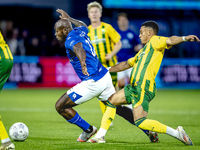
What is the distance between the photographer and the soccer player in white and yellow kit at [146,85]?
16.5 feet

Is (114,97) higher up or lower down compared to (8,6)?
lower down

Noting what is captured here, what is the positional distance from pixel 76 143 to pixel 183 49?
54.8 ft

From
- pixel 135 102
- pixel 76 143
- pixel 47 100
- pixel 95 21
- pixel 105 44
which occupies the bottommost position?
pixel 47 100

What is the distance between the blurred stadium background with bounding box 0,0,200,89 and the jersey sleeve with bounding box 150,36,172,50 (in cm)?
1097

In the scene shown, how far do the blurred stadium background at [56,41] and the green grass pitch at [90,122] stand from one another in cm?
354

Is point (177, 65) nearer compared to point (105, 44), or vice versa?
point (105, 44)

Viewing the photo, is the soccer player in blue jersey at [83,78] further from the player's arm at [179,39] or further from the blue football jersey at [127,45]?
the blue football jersey at [127,45]

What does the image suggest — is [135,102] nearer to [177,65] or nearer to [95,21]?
[95,21]

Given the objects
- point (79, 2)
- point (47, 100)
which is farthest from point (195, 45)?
point (47, 100)

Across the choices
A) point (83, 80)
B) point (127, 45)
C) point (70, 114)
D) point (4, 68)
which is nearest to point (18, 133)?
point (70, 114)

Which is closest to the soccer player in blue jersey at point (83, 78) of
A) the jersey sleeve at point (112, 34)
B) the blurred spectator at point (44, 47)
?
the jersey sleeve at point (112, 34)

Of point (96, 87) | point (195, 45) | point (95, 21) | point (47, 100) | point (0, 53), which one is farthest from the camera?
point (195, 45)

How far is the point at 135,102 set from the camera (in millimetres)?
5168

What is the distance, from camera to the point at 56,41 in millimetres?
18062
